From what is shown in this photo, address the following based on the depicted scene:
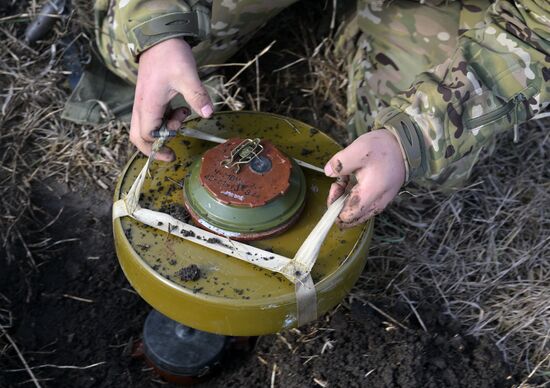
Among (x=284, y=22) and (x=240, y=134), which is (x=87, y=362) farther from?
(x=284, y=22)

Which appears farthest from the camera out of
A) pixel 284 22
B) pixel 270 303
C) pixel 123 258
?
pixel 284 22

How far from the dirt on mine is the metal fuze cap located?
391 millimetres

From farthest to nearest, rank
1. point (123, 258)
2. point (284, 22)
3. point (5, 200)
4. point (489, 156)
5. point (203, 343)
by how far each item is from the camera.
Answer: point (284, 22), point (489, 156), point (5, 200), point (203, 343), point (123, 258)

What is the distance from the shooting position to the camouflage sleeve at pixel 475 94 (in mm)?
1521

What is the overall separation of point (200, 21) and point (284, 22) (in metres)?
0.71

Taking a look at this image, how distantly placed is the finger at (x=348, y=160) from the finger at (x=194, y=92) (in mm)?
286

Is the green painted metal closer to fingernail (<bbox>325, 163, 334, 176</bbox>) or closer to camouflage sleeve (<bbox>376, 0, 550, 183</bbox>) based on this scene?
fingernail (<bbox>325, 163, 334, 176</bbox>)

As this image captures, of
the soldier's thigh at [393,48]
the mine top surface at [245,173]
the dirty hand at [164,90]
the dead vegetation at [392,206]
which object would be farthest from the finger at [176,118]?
the soldier's thigh at [393,48]

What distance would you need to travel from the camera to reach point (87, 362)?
5.88 ft

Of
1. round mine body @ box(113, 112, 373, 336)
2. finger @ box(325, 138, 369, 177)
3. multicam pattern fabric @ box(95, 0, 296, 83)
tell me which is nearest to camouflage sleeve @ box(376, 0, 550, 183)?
finger @ box(325, 138, 369, 177)

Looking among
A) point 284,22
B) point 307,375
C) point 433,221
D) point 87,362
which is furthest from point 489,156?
point 87,362

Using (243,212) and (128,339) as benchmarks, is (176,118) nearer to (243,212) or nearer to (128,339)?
(243,212)

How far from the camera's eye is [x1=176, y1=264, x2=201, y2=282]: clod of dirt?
137 centimetres

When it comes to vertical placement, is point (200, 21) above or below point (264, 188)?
above
